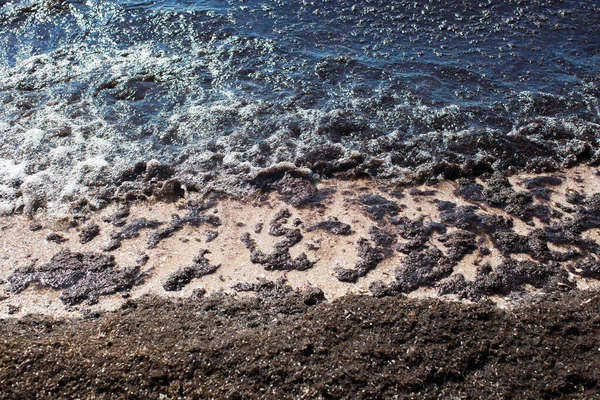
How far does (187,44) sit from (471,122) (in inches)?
198

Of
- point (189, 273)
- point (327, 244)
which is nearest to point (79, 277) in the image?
point (189, 273)

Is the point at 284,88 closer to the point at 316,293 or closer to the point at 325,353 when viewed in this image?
the point at 316,293

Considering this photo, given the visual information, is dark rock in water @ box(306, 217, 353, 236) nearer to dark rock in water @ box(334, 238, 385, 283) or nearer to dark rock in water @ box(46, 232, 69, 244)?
dark rock in water @ box(334, 238, 385, 283)

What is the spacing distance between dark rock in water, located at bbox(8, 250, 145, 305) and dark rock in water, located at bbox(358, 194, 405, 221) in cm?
250

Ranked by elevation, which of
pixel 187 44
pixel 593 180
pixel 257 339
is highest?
pixel 187 44

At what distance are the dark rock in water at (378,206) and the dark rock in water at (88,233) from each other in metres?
2.93

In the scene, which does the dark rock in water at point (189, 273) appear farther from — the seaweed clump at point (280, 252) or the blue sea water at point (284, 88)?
the blue sea water at point (284, 88)

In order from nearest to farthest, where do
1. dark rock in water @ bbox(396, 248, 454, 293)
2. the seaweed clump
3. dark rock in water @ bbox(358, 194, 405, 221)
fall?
1. dark rock in water @ bbox(396, 248, 454, 293)
2. the seaweed clump
3. dark rock in water @ bbox(358, 194, 405, 221)

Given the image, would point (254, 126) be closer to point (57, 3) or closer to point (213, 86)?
point (213, 86)

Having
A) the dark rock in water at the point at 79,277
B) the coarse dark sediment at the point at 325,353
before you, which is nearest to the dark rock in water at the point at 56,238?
the dark rock in water at the point at 79,277

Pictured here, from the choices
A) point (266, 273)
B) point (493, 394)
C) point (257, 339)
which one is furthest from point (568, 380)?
point (266, 273)

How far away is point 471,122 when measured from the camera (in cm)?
744

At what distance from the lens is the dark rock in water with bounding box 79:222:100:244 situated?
5746 mm

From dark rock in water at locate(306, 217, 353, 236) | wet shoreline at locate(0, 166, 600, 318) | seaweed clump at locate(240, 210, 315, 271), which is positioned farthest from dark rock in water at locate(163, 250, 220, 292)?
dark rock in water at locate(306, 217, 353, 236)
